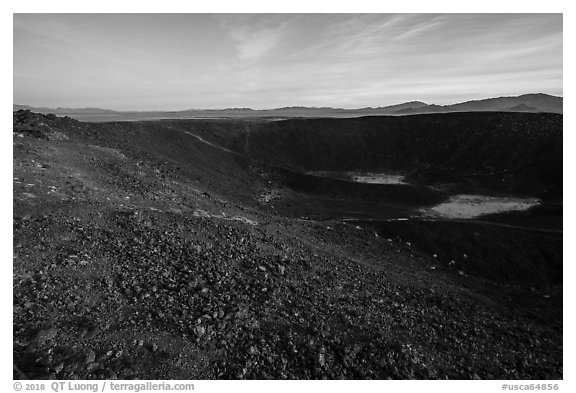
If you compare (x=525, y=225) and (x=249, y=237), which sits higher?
(x=249, y=237)

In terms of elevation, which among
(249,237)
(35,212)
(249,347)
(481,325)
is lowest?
(481,325)

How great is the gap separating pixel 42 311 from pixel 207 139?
43561mm

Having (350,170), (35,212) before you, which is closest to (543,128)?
(350,170)

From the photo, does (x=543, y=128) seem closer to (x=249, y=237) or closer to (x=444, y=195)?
(x=444, y=195)

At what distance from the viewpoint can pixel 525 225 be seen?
2716 centimetres

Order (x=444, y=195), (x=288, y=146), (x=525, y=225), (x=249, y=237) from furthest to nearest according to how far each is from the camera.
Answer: (x=288, y=146)
(x=444, y=195)
(x=525, y=225)
(x=249, y=237)

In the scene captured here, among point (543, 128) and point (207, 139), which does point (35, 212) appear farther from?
point (543, 128)

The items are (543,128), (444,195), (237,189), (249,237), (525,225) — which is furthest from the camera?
(543,128)

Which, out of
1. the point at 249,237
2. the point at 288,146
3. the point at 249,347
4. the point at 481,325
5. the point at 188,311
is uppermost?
the point at 288,146

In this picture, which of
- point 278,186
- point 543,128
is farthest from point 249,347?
point 543,128

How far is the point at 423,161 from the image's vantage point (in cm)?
5075

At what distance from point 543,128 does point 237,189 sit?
44.3 m

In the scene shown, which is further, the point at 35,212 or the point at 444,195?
the point at 444,195

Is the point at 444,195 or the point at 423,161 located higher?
the point at 423,161
